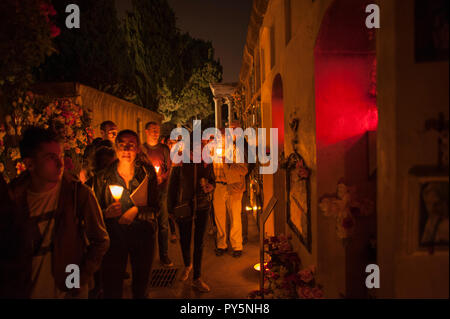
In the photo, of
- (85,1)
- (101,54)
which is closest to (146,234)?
(101,54)

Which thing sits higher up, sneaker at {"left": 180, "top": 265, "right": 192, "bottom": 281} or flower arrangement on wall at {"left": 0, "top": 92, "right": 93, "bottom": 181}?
flower arrangement on wall at {"left": 0, "top": 92, "right": 93, "bottom": 181}

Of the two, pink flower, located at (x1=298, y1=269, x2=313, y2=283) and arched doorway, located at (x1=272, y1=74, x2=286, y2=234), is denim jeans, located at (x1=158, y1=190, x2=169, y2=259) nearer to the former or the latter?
arched doorway, located at (x1=272, y1=74, x2=286, y2=234)

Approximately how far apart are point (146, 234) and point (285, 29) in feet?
11.4

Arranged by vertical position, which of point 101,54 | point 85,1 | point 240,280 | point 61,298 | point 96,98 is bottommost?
point 240,280

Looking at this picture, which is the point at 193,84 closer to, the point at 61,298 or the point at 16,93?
the point at 16,93

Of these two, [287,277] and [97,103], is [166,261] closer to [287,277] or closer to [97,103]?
[287,277]

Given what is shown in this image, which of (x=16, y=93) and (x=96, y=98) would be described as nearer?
(x=16, y=93)

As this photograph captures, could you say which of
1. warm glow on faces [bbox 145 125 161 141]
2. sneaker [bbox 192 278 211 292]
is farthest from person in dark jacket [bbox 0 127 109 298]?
warm glow on faces [bbox 145 125 161 141]

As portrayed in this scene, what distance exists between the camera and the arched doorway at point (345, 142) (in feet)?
9.05

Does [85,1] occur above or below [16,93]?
above

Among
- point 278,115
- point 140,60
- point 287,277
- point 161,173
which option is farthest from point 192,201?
point 140,60

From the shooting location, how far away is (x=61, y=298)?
6.84ft

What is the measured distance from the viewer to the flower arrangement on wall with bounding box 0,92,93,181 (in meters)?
3.75

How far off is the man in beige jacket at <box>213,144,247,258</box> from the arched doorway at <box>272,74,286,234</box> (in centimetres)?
70
